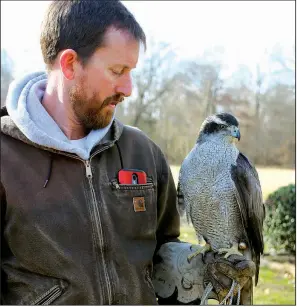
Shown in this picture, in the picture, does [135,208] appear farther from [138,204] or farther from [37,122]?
[37,122]

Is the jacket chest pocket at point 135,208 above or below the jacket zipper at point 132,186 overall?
below

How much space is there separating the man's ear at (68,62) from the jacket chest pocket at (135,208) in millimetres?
553

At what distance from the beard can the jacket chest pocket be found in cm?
30

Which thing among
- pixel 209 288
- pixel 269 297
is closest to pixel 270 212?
pixel 269 297

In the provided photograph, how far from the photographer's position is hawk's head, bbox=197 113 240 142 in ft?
10.0

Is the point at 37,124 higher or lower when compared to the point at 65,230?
higher

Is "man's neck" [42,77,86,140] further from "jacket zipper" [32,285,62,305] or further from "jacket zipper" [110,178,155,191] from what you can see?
"jacket zipper" [32,285,62,305]

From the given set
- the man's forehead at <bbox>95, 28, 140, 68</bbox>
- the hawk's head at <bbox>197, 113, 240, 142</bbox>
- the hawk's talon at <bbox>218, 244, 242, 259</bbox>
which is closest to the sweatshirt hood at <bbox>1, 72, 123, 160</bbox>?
the man's forehead at <bbox>95, 28, 140, 68</bbox>

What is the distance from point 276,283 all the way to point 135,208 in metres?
4.54

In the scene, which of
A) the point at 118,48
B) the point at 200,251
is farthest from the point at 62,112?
the point at 200,251

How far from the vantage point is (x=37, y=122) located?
224 centimetres

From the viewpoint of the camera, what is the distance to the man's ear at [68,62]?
2.27 meters

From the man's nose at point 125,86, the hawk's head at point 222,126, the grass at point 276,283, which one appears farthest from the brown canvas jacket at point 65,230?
the grass at point 276,283

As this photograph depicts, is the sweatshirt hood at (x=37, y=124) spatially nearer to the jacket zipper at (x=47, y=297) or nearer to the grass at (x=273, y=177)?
the jacket zipper at (x=47, y=297)
